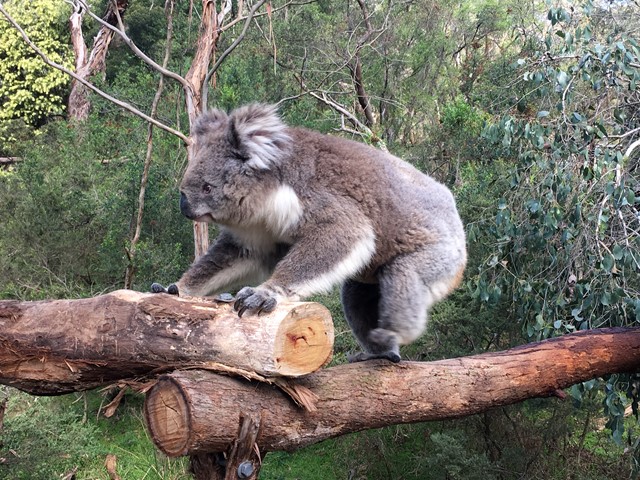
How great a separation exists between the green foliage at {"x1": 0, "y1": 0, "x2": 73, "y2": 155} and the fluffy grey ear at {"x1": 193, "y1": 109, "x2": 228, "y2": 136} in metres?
11.6

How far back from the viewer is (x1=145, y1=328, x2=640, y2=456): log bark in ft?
7.08

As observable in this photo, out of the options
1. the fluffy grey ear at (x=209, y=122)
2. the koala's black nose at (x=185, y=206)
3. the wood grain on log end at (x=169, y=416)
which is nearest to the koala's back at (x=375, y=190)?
the fluffy grey ear at (x=209, y=122)

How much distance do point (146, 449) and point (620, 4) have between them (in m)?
5.21

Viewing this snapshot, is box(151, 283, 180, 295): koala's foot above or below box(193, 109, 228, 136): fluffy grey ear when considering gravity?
below

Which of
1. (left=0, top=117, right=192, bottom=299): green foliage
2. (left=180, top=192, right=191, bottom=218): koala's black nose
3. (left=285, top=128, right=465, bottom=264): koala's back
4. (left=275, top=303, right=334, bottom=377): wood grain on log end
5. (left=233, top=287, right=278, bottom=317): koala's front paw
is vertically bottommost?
(left=0, top=117, right=192, bottom=299): green foliage

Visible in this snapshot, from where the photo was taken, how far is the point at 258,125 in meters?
2.95

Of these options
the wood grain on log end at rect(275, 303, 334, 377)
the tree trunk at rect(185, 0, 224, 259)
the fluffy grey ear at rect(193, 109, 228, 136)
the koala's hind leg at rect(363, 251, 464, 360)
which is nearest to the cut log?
the wood grain on log end at rect(275, 303, 334, 377)

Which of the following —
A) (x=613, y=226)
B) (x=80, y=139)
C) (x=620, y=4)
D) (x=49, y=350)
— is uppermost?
(x=620, y=4)

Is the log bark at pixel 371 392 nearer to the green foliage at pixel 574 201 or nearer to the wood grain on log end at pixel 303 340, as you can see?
the wood grain on log end at pixel 303 340

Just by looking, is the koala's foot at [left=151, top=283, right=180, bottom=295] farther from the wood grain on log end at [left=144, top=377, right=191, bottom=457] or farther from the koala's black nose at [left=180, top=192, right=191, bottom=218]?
the wood grain on log end at [left=144, top=377, right=191, bottom=457]

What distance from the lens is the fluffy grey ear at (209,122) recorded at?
10.2 ft

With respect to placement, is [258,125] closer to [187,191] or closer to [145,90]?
[187,191]

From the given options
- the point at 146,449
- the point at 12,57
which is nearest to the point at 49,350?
the point at 146,449

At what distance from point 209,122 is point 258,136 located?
33cm
